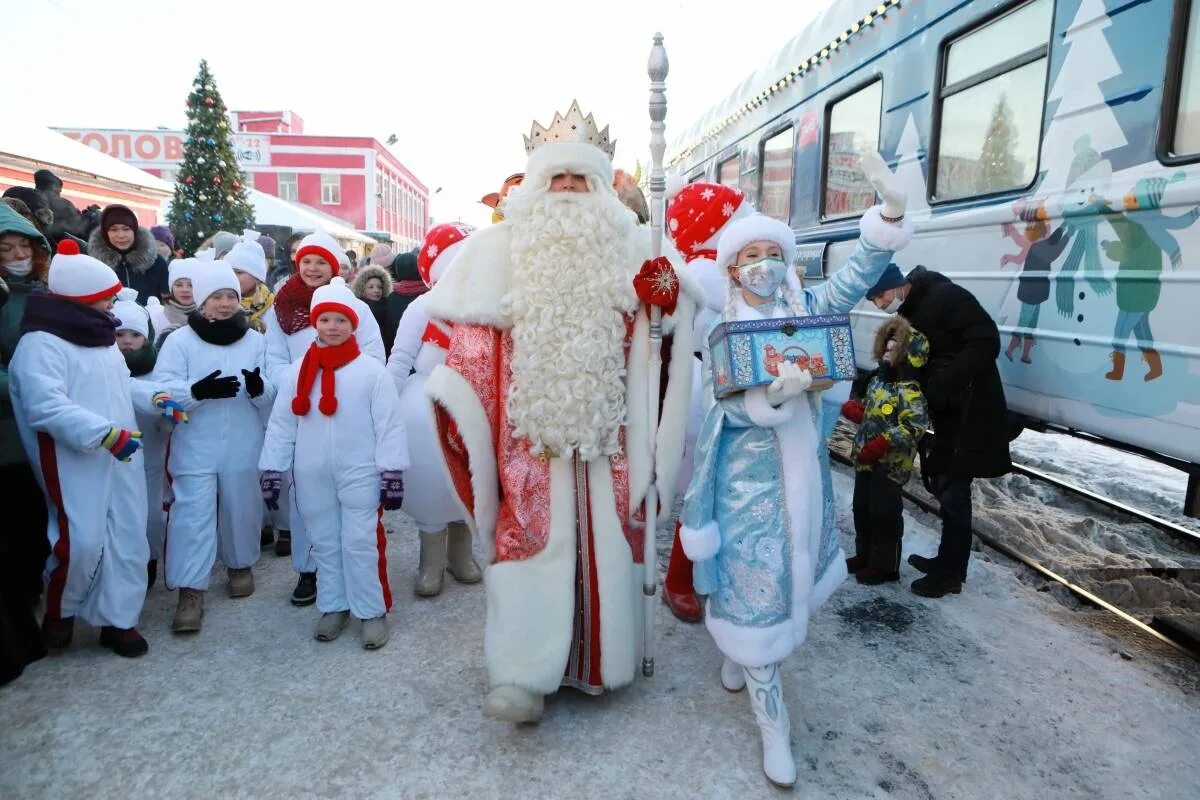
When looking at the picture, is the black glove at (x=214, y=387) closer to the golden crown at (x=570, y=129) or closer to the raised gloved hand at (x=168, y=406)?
the raised gloved hand at (x=168, y=406)

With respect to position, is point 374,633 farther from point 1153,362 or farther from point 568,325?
point 1153,362

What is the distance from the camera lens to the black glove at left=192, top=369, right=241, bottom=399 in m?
3.36

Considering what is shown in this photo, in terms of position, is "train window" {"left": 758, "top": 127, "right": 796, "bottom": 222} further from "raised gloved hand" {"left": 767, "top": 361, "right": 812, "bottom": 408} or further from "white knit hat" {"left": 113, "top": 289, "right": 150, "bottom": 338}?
"white knit hat" {"left": 113, "top": 289, "right": 150, "bottom": 338}

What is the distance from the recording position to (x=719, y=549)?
259 centimetres

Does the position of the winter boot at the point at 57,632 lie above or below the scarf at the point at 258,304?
below

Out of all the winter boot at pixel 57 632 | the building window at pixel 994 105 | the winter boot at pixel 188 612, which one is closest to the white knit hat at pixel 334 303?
the winter boot at pixel 188 612

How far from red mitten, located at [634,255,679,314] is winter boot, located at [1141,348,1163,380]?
2.22m

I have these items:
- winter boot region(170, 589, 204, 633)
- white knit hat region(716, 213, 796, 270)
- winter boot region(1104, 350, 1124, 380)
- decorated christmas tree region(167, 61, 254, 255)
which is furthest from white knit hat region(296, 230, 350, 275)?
decorated christmas tree region(167, 61, 254, 255)

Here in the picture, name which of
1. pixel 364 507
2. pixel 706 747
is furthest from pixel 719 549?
pixel 364 507

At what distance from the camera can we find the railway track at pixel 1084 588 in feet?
10.7

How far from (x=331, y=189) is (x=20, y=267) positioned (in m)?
43.5

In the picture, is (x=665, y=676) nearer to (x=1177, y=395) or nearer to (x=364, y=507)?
(x=364, y=507)

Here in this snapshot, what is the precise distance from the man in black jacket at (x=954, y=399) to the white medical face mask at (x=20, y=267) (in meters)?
3.95

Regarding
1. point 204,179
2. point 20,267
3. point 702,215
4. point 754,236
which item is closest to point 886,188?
point 754,236
